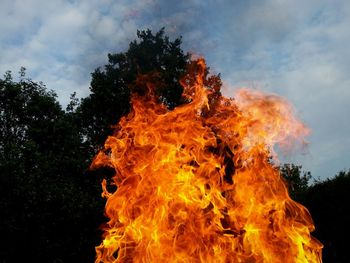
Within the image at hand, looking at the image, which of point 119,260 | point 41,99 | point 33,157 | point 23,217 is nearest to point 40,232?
point 23,217

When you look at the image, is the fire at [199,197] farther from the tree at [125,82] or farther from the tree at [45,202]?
the tree at [125,82]

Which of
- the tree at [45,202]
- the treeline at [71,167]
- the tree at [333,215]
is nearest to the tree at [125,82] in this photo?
the treeline at [71,167]

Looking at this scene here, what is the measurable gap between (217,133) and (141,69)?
16354mm

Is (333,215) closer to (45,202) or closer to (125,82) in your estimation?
(45,202)

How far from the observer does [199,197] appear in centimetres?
798

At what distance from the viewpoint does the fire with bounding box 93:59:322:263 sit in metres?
7.64

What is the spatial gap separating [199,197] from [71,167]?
46.1 feet

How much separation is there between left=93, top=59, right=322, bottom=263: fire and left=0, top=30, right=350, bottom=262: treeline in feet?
12.3

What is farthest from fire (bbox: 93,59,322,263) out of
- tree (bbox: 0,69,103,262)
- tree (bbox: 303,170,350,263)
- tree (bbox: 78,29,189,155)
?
tree (bbox: 78,29,189,155)

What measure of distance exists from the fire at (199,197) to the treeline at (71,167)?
3.76 meters

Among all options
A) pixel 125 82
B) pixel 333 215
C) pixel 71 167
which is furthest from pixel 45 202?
pixel 333 215

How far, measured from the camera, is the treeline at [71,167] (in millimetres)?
12859

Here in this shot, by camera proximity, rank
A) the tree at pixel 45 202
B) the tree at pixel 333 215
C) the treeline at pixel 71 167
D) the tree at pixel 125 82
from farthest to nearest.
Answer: the tree at pixel 125 82 < the tree at pixel 45 202 < the treeline at pixel 71 167 < the tree at pixel 333 215

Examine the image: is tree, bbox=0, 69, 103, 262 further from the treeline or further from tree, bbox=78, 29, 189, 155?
tree, bbox=78, 29, 189, 155
